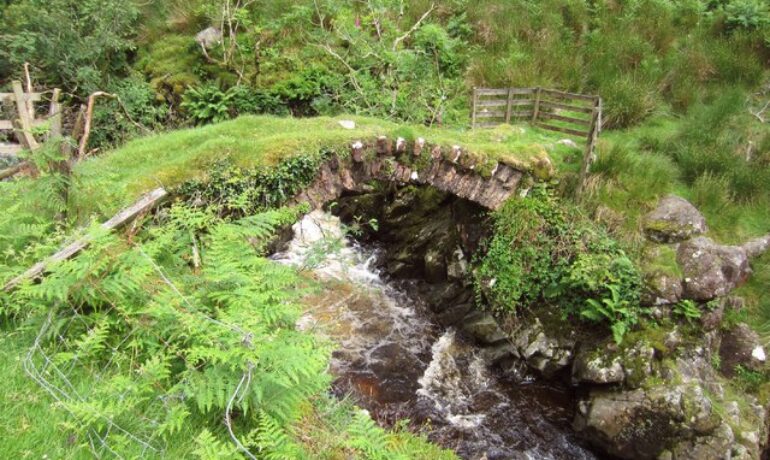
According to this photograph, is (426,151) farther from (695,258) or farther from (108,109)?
(108,109)

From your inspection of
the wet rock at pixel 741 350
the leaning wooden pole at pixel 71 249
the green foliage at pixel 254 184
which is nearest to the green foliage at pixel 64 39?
the green foliage at pixel 254 184

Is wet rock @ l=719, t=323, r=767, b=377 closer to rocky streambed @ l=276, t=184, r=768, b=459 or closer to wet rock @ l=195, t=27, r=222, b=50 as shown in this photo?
rocky streambed @ l=276, t=184, r=768, b=459

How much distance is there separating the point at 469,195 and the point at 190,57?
9.07 metres

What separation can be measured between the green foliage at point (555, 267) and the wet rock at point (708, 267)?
82cm

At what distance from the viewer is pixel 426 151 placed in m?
7.35

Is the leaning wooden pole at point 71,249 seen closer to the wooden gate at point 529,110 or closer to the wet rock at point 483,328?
the wet rock at point 483,328

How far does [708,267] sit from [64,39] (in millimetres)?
14051

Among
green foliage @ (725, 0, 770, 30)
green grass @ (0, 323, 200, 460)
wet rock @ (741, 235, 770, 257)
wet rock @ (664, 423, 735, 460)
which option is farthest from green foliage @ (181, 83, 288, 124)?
green foliage @ (725, 0, 770, 30)

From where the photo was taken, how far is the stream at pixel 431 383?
6.38 meters

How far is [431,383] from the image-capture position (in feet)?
23.7

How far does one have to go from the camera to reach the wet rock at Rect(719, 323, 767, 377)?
6914mm

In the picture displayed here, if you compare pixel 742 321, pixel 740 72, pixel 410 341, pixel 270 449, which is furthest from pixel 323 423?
pixel 740 72

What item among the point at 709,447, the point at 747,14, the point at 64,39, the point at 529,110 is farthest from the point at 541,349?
the point at 64,39

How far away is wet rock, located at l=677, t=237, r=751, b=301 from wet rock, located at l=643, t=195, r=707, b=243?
19cm
